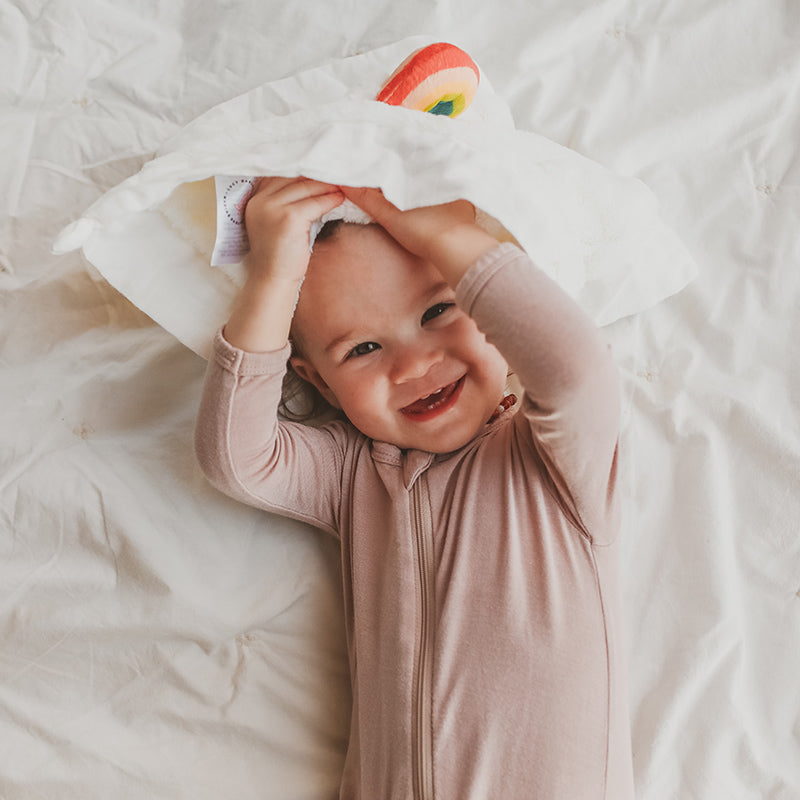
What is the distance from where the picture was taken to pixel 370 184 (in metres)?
0.90

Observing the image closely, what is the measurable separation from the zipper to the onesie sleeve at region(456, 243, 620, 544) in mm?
206

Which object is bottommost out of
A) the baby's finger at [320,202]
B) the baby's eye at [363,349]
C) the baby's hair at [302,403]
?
the baby's hair at [302,403]

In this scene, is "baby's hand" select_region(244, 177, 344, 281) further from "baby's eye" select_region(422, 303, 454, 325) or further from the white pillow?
"baby's eye" select_region(422, 303, 454, 325)

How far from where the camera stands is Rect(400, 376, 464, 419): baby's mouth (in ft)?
3.27

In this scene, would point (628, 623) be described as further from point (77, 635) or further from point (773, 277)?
point (77, 635)

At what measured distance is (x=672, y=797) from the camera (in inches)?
40.1

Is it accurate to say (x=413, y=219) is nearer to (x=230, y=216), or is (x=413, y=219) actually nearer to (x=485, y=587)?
(x=230, y=216)

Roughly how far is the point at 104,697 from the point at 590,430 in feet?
2.26

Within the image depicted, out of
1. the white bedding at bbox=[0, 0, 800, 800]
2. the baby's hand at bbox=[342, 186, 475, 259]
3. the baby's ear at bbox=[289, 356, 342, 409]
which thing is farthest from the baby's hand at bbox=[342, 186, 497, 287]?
the white bedding at bbox=[0, 0, 800, 800]

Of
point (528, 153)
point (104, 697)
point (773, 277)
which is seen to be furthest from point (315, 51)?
point (104, 697)

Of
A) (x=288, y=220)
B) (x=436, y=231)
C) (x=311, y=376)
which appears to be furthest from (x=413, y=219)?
(x=311, y=376)

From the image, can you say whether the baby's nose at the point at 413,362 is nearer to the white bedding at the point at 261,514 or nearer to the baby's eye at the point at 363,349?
the baby's eye at the point at 363,349

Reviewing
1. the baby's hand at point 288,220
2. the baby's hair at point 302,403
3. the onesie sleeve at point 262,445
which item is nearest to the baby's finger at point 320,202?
the baby's hand at point 288,220

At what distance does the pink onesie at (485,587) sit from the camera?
911 millimetres
